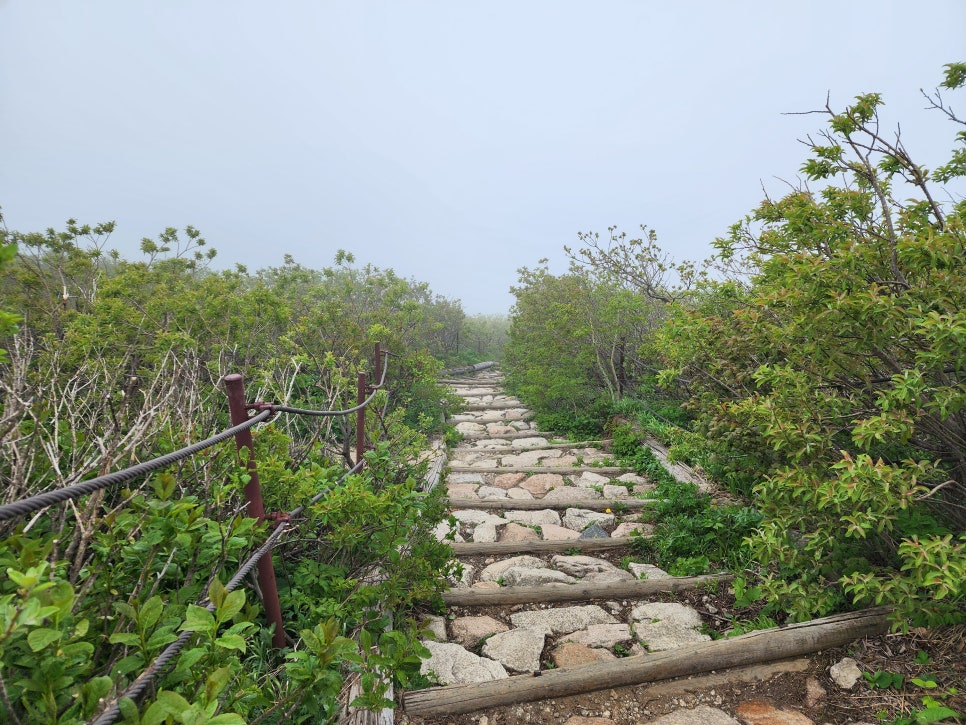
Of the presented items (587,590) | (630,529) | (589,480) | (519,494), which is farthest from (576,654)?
(589,480)

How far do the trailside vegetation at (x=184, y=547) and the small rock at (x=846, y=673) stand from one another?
85.0 inches

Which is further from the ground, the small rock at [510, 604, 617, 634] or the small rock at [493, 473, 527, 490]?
the small rock at [493, 473, 527, 490]

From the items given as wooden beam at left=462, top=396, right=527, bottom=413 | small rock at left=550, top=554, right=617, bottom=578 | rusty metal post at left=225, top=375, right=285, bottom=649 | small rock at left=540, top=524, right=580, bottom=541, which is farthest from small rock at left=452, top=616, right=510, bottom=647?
wooden beam at left=462, top=396, right=527, bottom=413

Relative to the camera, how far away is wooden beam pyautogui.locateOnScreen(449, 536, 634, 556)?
163 inches

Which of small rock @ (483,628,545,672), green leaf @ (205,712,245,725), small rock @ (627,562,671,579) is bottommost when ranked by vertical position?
small rock @ (627,562,671,579)

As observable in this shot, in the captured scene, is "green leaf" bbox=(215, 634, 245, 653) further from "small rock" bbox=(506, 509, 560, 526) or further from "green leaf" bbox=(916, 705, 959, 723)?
"small rock" bbox=(506, 509, 560, 526)

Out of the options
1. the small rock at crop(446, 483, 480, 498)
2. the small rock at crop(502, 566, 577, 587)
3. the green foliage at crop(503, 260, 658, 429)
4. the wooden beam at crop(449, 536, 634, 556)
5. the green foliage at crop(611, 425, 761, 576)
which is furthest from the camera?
the green foliage at crop(503, 260, 658, 429)

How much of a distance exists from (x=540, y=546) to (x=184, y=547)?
326cm

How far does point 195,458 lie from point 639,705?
2.47 m

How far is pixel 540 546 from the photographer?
4223mm

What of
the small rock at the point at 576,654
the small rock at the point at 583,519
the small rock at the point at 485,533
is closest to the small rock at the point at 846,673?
the small rock at the point at 576,654

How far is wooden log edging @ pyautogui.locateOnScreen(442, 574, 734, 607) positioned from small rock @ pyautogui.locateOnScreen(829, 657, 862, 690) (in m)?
0.94

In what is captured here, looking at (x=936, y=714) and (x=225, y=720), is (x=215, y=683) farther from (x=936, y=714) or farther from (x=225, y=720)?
(x=936, y=714)

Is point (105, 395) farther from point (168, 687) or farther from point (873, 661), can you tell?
point (873, 661)
